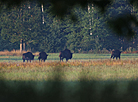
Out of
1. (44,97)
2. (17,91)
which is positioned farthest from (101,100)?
(17,91)

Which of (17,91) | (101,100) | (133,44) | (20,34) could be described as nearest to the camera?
(101,100)

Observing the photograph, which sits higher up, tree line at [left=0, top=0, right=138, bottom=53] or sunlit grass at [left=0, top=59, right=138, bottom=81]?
tree line at [left=0, top=0, right=138, bottom=53]

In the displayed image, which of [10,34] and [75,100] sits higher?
[10,34]

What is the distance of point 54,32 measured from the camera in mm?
40906

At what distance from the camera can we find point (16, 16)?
38500 mm

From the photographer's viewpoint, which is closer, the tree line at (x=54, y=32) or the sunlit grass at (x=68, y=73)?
the sunlit grass at (x=68, y=73)

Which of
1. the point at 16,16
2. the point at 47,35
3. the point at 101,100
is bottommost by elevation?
the point at 101,100

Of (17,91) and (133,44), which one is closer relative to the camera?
(17,91)

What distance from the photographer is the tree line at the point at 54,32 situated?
38156mm

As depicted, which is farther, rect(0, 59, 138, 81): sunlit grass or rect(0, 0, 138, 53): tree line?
rect(0, 0, 138, 53): tree line

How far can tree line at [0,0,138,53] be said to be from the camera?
125 ft

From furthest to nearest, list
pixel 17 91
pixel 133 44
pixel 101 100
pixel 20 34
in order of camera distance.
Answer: pixel 133 44 → pixel 20 34 → pixel 17 91 → pixel 101 100

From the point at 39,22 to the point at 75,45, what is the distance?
6118 millimetres

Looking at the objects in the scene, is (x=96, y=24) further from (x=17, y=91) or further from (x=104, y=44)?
(x=17, y=91)
